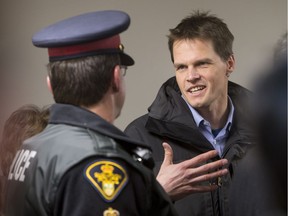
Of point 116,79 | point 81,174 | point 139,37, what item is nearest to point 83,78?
point 116,79

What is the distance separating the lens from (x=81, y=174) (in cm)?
125

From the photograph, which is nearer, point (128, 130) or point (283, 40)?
point (283, 40)

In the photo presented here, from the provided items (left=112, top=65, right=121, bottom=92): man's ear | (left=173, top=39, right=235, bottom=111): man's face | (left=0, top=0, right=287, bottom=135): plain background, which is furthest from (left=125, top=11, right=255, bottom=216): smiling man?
(left=0, top=0, right=287, bottom=135): plain background

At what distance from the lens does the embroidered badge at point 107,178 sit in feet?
4.07

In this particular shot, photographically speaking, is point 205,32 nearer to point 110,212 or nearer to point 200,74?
point 200,74

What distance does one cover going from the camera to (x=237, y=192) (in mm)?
1648

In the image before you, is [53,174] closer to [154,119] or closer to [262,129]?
[262,129]

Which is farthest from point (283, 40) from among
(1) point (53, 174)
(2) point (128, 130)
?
(2) point (128, 130)

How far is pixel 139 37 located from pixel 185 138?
93 cm

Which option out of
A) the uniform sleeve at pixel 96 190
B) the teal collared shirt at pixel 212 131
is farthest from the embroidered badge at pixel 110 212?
the teal collared shirt at pixel 212 131

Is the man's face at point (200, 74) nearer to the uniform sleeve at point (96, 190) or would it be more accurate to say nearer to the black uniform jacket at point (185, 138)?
the black uniform jacket at point (185, 138)

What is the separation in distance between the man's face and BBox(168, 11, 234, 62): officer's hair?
0.7 inches

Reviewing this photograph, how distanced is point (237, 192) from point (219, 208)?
0.28m

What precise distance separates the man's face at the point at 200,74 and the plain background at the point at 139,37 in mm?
590
